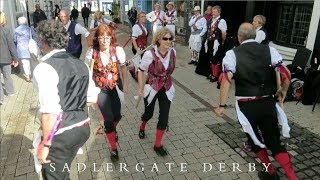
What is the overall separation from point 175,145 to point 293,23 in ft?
18.4

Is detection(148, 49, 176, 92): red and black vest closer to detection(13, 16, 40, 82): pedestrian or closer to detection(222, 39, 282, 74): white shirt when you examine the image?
detection(222, 39, 282, 74): white shirt

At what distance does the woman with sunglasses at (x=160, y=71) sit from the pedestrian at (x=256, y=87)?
932mm

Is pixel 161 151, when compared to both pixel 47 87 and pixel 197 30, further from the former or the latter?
pixel 197 30

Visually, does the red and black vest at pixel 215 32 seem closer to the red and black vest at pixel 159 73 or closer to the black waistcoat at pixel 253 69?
the red and black vest at pixel 159 73

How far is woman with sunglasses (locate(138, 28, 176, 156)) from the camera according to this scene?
4137 mm

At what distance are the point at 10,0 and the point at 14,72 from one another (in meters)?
2.40

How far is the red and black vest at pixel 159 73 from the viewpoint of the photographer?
418cm

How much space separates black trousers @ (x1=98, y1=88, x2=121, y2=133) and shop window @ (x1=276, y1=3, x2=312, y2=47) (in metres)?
5.82

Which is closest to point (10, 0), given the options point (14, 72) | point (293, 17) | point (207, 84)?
point (14, 72)

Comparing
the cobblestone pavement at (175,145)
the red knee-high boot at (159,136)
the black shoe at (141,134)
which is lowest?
the cobblestone pavement at (175,145)

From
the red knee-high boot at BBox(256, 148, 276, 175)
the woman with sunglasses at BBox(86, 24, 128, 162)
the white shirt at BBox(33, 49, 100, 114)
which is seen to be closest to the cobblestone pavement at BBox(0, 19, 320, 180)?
the red knee-high boot at BBox(256, 148, 276, 175)

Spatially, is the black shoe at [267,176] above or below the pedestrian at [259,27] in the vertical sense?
below

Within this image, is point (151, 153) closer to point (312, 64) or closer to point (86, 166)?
point (86, 166)

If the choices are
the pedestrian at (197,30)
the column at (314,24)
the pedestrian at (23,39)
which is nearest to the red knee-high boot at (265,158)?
the column at (314,24)
